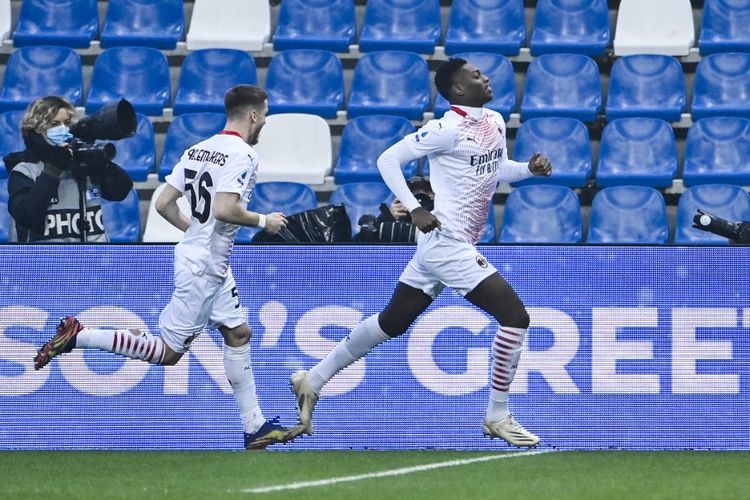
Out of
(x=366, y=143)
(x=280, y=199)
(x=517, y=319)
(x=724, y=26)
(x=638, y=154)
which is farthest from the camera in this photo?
(x=724, y=26)

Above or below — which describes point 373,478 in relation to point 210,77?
below

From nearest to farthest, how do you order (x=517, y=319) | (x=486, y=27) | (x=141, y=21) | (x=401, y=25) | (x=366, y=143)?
1. (x=517, y=319)
2. (x=366, y=143)
3. (x=486, y=27)
4. (x=401, y=25)
5. (x=141, y=21)

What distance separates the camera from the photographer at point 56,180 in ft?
27.7

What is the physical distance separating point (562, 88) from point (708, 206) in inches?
69.0

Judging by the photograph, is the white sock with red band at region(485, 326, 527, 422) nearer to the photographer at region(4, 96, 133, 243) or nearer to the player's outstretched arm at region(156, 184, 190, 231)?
the player's outstretched arm at region(156, 184, 190, 231)

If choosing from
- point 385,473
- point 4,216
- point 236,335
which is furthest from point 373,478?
point 4,216

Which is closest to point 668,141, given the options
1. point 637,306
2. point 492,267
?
point 637,306

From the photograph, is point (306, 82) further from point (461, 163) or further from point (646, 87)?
point (461, 163)

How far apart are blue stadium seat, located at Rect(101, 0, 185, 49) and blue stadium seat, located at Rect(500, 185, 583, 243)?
12.0 feet

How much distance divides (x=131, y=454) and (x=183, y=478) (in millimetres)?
1045

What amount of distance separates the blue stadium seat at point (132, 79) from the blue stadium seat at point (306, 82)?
922 millimetres

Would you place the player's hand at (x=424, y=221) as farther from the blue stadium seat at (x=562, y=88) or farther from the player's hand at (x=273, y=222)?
the blue stadium seat at (x=562, y=88)

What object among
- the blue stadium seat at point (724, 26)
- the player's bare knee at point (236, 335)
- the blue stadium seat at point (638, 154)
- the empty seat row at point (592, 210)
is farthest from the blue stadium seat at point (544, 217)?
the player's bare knee at point (236, 335)

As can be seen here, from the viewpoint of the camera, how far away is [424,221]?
7266 millimetres
